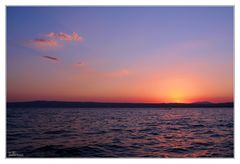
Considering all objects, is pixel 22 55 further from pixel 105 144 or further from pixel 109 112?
pixel 109 112

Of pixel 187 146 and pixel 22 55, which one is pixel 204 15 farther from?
pixel 22 55

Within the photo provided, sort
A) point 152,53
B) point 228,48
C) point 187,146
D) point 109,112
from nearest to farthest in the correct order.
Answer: point 187,146 < point 228,48 < point 152,53 < point 109,112

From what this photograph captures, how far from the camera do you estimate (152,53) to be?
5.30m

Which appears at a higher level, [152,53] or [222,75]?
[152,53]
